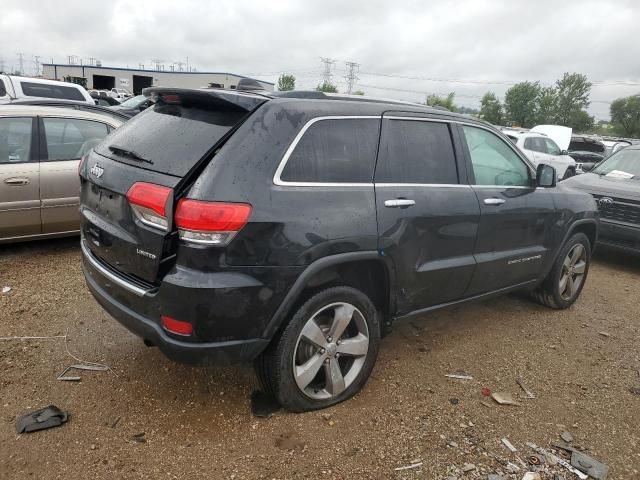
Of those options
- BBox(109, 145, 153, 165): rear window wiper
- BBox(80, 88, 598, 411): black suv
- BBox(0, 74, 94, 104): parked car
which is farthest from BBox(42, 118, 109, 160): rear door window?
BBox(0, 74, 94, 104): parked car

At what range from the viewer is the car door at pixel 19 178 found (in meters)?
4.73

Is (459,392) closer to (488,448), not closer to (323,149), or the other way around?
(488,448)

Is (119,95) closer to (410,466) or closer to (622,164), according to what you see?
(622,164)

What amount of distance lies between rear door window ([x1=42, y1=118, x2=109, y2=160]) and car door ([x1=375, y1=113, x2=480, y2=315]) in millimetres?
3648

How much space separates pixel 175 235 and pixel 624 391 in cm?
320

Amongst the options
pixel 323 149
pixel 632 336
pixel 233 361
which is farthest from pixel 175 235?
pixel 632 336

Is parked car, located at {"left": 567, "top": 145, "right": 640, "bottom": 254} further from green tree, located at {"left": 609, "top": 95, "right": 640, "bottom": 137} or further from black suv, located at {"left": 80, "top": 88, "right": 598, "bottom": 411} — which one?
green tree, located at {"left": 609, "top": 95, "right": 640, "bottom": 137}

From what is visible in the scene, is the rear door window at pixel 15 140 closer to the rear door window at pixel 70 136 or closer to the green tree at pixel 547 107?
the rear door window at pixel 70 136

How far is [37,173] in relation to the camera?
4887 millimetres

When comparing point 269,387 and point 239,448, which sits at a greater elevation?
point 269,387

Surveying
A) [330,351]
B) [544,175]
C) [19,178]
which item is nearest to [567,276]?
[544,175]

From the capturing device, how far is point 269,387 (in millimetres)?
2754

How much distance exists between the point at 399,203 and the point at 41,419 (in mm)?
2334

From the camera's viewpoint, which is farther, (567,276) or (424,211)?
(567,276)
